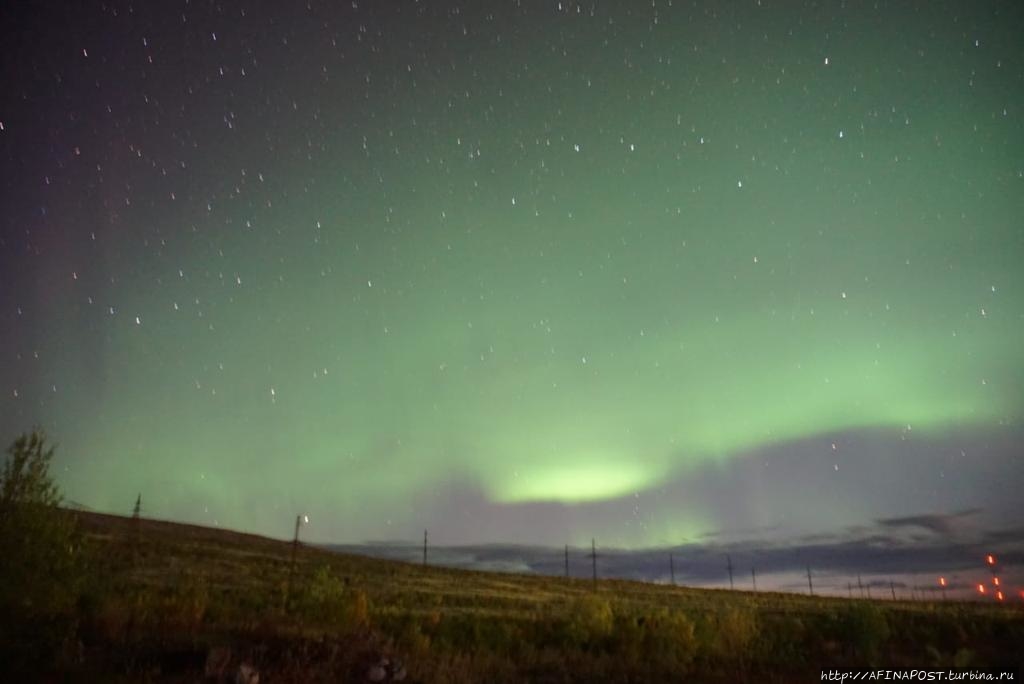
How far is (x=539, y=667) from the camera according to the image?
52.2 feet

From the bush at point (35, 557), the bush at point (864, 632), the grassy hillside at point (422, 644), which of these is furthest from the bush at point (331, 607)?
the bush at point (864, 632)

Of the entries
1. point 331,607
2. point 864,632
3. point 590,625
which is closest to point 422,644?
point 331,607

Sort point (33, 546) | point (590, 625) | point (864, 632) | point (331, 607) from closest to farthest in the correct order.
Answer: point (33, 546) < point (331, 607) < point (590, 625) < point (864, 632)

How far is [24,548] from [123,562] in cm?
3240

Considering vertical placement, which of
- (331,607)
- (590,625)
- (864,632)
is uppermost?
(331,607)

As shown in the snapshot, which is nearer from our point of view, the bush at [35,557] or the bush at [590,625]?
the bush at [35,557]

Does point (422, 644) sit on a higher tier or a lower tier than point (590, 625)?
lower

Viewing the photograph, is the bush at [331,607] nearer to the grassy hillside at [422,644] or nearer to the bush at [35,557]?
the grassy hillside at [422,644]

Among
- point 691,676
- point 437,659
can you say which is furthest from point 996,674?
point 437,659

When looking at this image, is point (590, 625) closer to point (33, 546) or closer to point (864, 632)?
point (864, 632)

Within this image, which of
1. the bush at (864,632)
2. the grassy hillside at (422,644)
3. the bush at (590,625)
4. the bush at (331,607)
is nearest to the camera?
the grassy hillside at (422,644)

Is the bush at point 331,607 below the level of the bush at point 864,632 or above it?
above

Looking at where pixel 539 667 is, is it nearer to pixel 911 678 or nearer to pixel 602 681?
pixel 602 681

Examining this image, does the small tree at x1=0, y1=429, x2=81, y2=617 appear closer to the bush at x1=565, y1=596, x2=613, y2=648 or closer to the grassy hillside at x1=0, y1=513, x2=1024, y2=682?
the grassy hillside at x1=0, y1=513, x2=1024, y2=682
